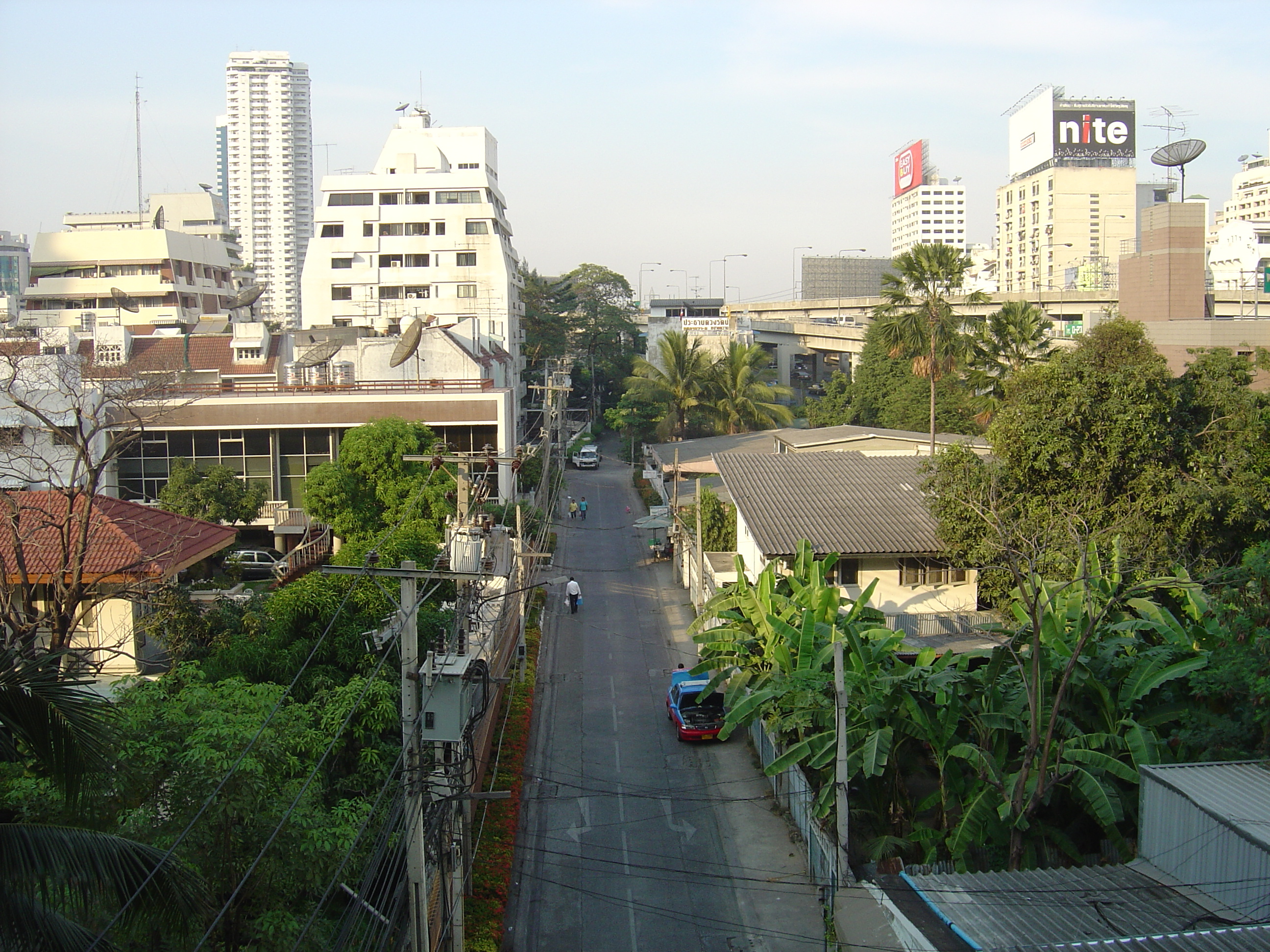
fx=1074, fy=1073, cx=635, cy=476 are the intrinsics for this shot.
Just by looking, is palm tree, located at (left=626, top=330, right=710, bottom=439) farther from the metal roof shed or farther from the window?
the metal roof shed

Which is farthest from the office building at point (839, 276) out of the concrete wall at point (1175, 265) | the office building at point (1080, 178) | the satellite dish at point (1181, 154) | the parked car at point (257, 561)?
the parked car at point (257, 561)

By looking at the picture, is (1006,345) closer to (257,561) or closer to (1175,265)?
(1175,265)

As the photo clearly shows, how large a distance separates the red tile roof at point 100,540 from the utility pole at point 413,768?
29.1 feet

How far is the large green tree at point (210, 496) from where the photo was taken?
32.5 meters

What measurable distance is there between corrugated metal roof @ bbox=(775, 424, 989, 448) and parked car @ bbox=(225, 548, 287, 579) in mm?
18718

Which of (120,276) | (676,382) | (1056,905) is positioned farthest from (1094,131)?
(1056,905)

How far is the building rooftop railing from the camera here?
38.7 meters

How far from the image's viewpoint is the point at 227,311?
81562 millimetres

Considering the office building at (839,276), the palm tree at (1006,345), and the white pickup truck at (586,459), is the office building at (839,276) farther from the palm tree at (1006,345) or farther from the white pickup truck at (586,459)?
the palm tree at (1006,345)

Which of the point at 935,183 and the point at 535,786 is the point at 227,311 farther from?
the point at 935,183

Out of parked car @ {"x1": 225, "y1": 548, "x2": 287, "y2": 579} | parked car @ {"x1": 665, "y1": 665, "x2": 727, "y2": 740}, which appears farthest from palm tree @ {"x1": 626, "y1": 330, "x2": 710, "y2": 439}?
parked car @ {"x1": 665, "y1": 665, "x2": 727, "y2": 740}

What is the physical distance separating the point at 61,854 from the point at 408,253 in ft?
184

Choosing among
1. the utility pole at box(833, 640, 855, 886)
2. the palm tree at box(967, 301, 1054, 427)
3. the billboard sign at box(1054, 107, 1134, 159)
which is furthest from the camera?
the billboard sign at box(1054, 107, 1134, 159)

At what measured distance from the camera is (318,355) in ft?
136
